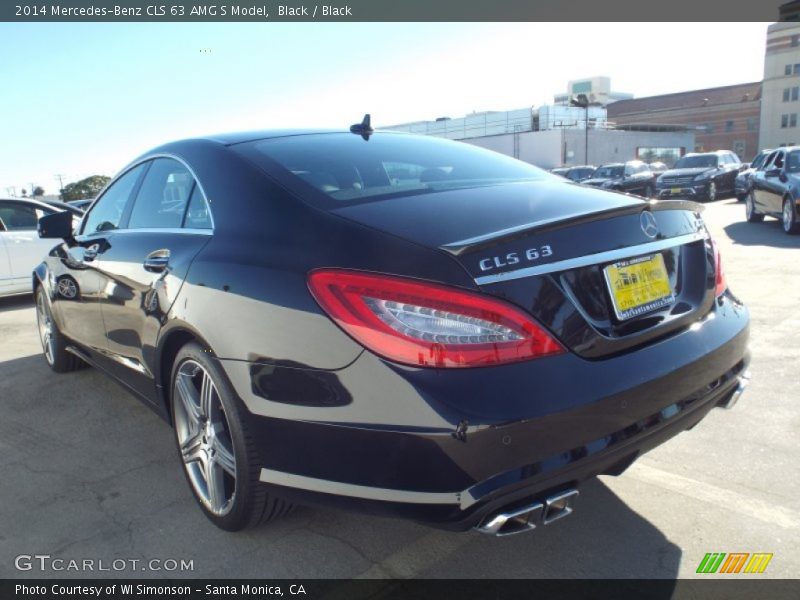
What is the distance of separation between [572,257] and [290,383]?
3.22ft

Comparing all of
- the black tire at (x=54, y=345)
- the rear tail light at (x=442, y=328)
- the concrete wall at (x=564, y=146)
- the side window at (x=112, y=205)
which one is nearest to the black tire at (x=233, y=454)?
the rear tail light at (x=442, y=328)

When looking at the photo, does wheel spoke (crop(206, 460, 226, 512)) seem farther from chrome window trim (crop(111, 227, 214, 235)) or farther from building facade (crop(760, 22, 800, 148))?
building facade (crop(760, 22, 800, 148))

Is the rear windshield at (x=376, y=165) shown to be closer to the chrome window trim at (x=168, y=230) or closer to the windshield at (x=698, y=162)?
the chrome window trim at (x=168, y=230)

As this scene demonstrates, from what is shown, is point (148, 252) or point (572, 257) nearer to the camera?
point (572, 257)

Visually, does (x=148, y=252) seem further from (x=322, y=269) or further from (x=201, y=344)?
(x=322, y=269)

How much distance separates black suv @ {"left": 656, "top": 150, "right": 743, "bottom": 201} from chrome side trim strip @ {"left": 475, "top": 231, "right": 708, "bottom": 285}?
19681 mm

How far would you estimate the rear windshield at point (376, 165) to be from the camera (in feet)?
8.48

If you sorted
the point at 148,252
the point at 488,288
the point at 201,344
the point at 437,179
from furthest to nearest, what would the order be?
the point at 148,252 → the point at 437,179 → the point at 201,344 → the point at 488,288

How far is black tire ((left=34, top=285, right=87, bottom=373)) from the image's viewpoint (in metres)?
4.80

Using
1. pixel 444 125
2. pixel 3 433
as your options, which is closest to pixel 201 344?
pixel 3 433

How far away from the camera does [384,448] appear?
1.89 meters

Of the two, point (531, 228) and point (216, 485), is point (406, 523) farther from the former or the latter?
point (531, 228)

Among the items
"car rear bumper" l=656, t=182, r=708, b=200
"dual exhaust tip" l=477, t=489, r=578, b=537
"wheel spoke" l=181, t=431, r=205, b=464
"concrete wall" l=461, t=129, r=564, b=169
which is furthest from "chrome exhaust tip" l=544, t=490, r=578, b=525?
"concrete wall" l=461, t=129, r=564, b=169

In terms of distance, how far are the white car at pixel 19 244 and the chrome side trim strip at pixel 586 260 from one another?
26.1ft
